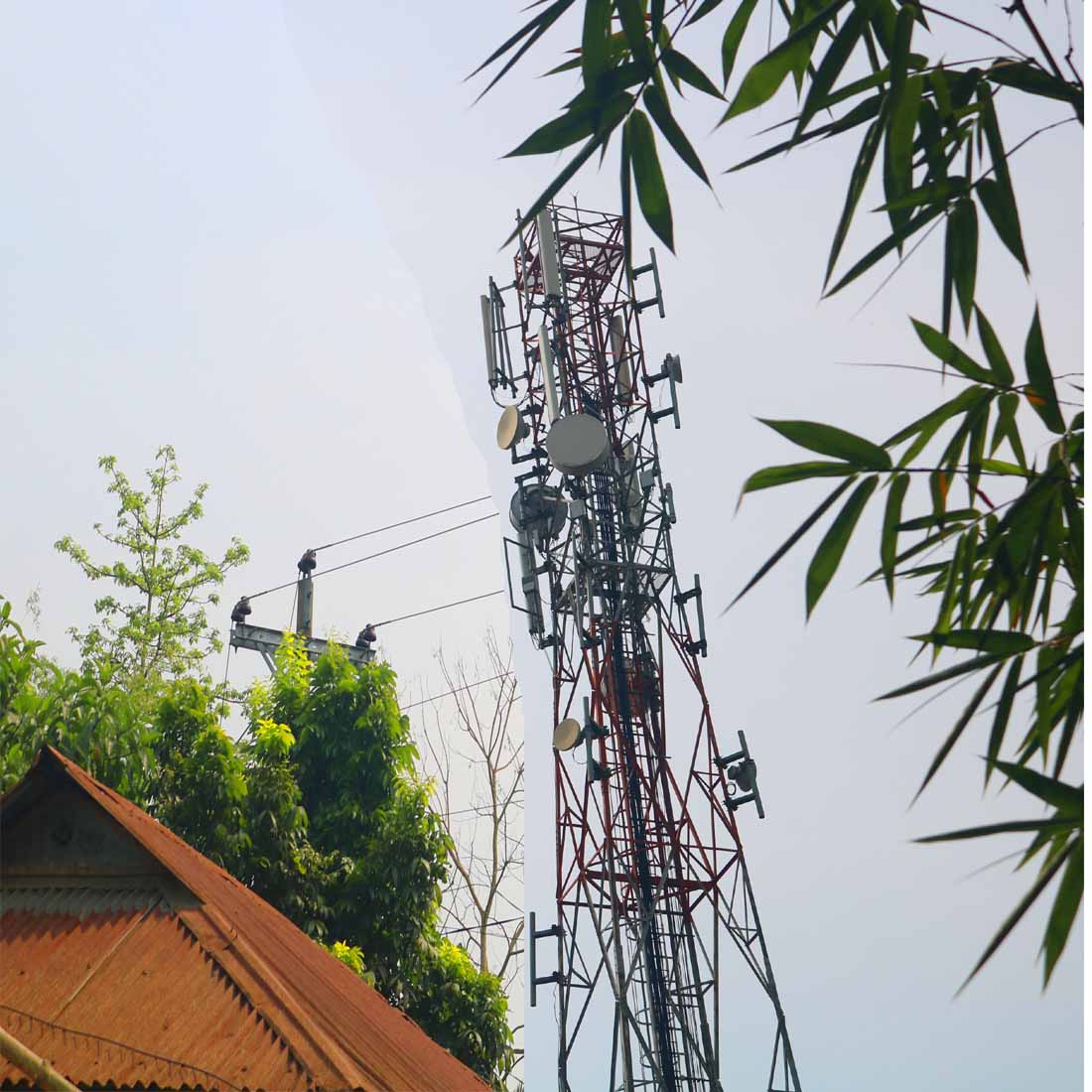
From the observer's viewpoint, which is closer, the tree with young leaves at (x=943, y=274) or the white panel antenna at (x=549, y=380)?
the tree with young leaves at (x=943, y=274)

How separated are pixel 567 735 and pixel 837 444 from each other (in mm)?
4583

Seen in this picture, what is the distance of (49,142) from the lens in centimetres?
491

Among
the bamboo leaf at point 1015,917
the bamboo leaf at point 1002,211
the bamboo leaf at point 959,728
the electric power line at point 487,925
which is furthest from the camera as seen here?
the electric power line at point 487,925

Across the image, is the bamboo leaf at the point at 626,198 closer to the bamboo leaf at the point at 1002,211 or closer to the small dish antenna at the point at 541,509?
the bamboo leaf at the point at 1002,211

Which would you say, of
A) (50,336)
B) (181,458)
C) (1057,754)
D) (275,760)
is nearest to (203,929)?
(1057,754)

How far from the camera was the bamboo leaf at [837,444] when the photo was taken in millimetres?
1244

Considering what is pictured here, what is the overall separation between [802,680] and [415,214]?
2.74 metres

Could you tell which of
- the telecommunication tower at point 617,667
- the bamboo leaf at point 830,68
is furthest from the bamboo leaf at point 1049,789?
the telecommunication tower at point 617,667

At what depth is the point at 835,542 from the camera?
1.29 meters

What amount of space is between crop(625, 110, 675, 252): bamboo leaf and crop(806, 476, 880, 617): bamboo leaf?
0.33m

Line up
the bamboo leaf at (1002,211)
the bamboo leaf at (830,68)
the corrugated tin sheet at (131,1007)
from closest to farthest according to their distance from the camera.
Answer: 1. the bamboo leaf at (830,68)
2. the bamboo leaf at (1002,211)
3. the corrugated tin sheet at (131,1007)

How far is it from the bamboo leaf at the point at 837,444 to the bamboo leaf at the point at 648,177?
10.9 inches

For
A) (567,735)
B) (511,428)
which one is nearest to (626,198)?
(567,735)

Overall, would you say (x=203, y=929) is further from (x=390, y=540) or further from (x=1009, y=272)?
(x=390, y=540)
